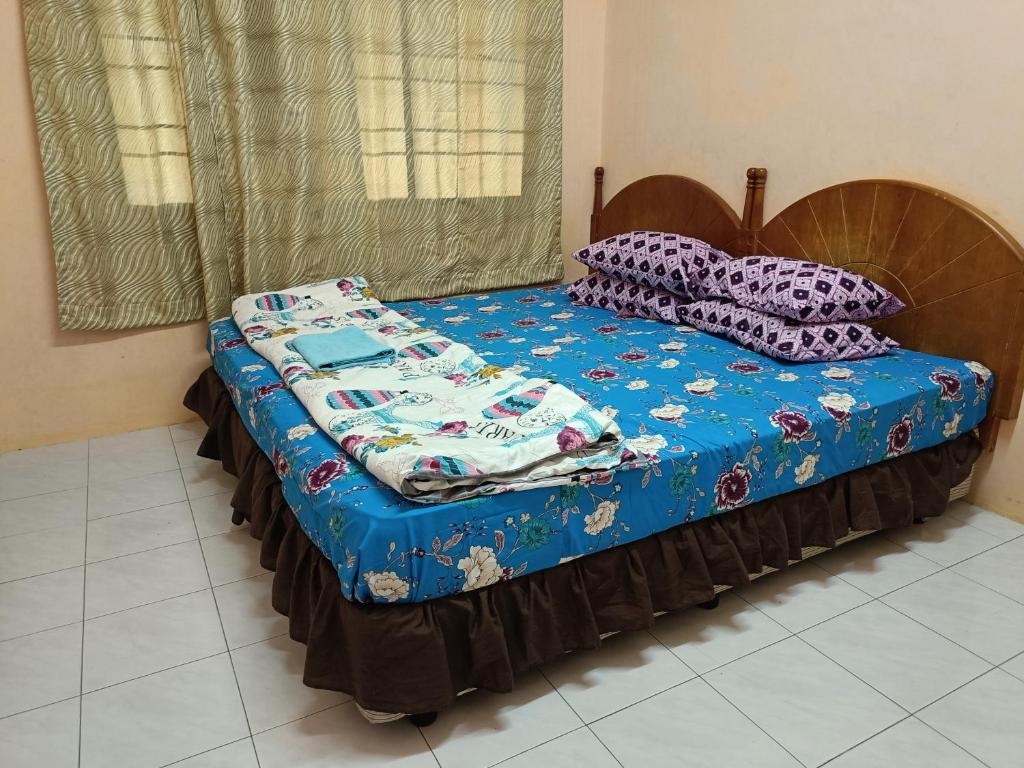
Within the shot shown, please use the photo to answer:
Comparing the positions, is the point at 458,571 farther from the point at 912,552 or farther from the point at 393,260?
the point at 393,260

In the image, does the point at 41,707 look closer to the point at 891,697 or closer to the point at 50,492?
the point at 50,492

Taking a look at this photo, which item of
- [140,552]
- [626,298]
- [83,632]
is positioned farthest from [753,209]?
[83,632]

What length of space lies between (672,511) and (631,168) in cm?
232

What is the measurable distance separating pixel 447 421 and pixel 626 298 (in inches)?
61.6

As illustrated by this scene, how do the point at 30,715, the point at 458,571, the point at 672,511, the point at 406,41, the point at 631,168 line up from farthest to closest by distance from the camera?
1. the point at 631,168
2. the point at 406,41
3. the point at 672,511
4. the point at 30,715
5. the point at 458,571

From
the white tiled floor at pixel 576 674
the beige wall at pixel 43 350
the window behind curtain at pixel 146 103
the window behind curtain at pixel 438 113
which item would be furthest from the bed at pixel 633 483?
the window behind curtain at pixel 438 113

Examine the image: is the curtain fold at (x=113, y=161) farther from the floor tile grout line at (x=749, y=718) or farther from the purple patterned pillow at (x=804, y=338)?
the floor tile grout line at (x=749, y=718)

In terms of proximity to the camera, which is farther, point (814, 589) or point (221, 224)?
point (221, 224)

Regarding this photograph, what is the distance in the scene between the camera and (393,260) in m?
3.38

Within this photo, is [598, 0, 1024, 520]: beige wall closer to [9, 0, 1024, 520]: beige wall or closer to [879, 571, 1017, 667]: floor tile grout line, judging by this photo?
[9, 0, 1024, 520]: beige wall

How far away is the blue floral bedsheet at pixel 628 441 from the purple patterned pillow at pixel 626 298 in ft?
0.27

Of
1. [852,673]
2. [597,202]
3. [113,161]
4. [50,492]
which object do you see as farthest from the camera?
[597,202]

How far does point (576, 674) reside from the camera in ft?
5.72

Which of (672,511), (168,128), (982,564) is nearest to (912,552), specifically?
(982,564)
